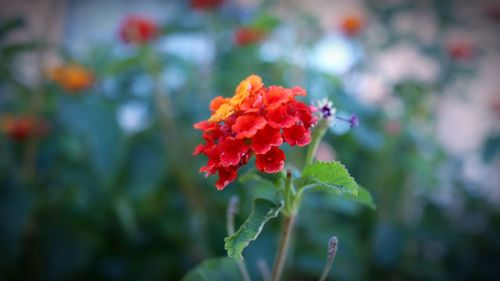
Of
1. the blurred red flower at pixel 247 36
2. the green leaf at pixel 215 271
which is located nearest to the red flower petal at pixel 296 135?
the green leaf at pixel 215 271

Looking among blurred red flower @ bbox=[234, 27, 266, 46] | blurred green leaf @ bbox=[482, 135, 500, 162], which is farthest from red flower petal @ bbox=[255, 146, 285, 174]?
blurred green leaf @ bbox=[482, 135, 500, 162]

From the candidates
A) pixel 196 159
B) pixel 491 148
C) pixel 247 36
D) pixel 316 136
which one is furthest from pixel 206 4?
pixel 491 148

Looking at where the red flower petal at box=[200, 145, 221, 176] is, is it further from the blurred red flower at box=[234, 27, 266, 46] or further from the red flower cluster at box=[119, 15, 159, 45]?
the blurred red flower at box=[234, 27, 266, 46]

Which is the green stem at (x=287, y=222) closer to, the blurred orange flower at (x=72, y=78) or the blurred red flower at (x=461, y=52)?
the blurred orange flower at (x=72, y=78)

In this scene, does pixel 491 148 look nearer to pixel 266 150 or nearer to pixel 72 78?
pixel 266 150

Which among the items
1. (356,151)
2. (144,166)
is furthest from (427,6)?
(144,166)

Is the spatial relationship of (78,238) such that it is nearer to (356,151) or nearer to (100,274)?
(100,274)
